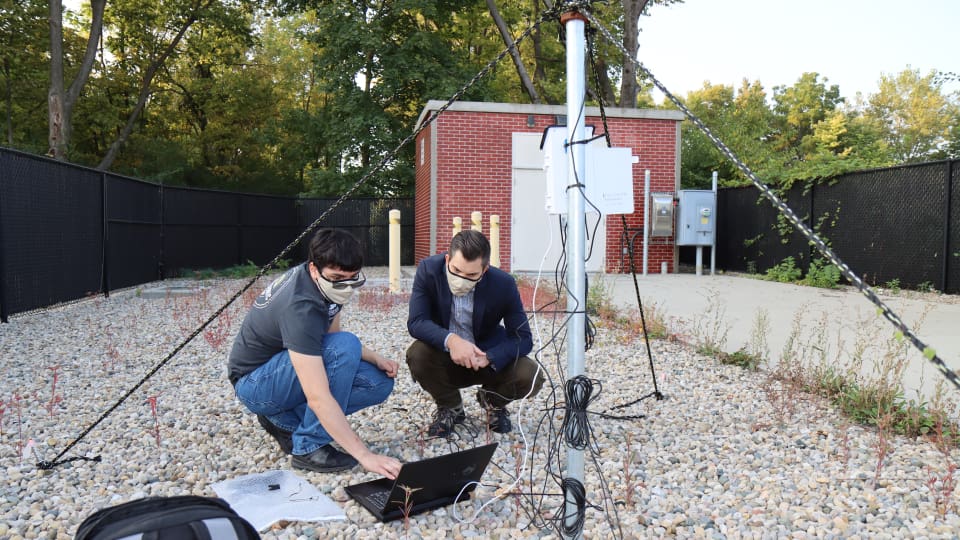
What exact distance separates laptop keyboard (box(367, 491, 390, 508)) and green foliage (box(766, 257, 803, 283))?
11305 mm

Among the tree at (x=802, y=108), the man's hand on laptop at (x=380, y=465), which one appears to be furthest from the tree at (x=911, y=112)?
the man's hand on laptop at (x=380, y=465)

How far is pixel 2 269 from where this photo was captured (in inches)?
296

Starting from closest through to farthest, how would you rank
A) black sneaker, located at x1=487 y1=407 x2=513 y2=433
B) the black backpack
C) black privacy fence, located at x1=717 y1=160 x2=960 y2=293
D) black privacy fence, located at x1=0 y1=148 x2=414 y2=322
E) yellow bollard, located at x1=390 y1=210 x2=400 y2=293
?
the black backpack < black sneaker, located at x1=487 y1=407 x2=513 y2=433 < black privacy fence, located at x1=0 y1=148 x2=414 y2=322 < black privacy fence, located at x1=717 y1=160 x2=960 y2=293 < yellow bollard, located at x1=390 y1=210 x2=400 y2=293

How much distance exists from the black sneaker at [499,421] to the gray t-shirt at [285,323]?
4.00 feet

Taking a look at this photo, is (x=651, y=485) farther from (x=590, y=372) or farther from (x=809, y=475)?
(x=590, y=372)

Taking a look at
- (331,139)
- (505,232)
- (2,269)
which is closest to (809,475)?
(2,269)

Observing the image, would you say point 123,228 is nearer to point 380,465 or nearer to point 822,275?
point 380,465

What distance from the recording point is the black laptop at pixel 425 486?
268 cm

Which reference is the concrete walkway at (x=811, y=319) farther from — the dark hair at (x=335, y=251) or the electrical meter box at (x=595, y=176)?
the dark hair at (x=335, y=251)

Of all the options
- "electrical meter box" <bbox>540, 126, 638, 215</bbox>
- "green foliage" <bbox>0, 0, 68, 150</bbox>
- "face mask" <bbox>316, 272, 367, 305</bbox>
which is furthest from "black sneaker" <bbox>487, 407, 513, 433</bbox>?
"green foliage" <bbox>0, 0, 68, 150</bbox>

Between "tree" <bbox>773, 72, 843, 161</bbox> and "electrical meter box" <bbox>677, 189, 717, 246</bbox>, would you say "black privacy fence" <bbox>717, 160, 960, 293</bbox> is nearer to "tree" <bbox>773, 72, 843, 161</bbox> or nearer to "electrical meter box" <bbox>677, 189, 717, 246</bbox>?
"electrical meter box" <bbox>677, 189, 717, 246</bbox>

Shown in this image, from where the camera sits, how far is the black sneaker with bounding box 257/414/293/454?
11.3 feet

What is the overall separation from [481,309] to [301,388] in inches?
41.9

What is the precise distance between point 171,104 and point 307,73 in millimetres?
8283
